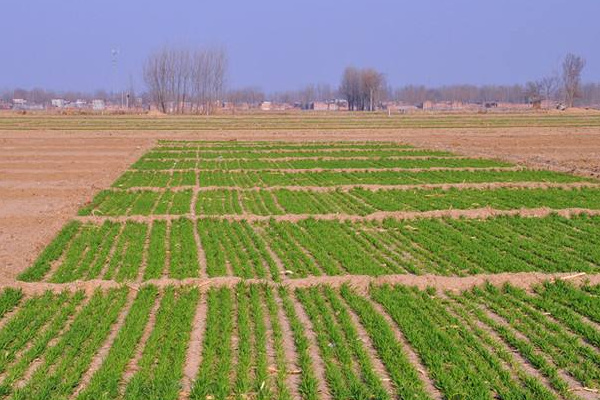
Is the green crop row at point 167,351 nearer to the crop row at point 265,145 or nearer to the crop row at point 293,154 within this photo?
the crop row at point 293,154

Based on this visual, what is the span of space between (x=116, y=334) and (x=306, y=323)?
7.89 feet

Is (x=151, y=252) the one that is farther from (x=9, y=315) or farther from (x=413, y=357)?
(x=413, y=357)

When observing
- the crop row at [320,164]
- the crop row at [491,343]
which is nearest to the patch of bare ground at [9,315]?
the crop row at [491,343]

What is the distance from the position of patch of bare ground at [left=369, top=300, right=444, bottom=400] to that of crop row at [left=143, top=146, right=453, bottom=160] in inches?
903

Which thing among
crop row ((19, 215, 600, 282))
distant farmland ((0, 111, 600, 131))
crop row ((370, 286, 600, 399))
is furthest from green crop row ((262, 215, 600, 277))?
distant farmland ((0, 111, 600, 131))

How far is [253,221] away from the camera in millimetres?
15609

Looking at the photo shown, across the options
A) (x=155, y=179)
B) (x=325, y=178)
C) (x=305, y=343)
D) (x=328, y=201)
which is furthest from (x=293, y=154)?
(x=305, y=343)

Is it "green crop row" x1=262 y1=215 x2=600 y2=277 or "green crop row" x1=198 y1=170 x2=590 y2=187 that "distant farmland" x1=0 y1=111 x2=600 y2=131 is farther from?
"green crop row" x1=262 y1=215 x2=600 y2=277

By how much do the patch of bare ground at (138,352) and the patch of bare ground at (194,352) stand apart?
1.73 feet

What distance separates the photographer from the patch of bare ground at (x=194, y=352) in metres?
6.77

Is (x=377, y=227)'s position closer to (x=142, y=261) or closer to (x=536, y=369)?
(x=142, y=261)

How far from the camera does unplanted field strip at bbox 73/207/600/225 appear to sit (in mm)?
15773

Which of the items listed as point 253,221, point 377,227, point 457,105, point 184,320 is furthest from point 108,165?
point 457,105

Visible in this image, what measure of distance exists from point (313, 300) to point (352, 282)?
1027 millimetres
